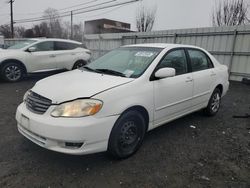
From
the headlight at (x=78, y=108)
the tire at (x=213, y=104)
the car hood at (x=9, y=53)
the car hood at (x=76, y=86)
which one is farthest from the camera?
the car hood at (x=9, y=53)

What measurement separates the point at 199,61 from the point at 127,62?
1688 millimetres

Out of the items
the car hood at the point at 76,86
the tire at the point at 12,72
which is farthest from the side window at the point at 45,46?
the car hood at the point at 76,86

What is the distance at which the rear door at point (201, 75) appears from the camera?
398 centimetres

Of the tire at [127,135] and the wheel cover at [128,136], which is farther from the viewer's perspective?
the wheel cover at [128,136]

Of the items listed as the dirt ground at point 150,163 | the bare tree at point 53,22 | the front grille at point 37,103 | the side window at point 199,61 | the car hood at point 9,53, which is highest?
the bare tree at point 53,22

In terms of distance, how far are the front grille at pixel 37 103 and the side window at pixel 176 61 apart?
1834mm

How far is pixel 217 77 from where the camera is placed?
4578 millimetres

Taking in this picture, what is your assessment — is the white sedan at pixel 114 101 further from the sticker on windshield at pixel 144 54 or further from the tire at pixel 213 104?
the tire at pixel 213 104

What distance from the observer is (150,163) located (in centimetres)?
280

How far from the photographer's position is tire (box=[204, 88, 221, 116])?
4591mm

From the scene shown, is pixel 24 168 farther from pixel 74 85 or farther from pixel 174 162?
pixel 174 162

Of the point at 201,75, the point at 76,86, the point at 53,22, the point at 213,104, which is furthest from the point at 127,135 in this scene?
the point at 53,22

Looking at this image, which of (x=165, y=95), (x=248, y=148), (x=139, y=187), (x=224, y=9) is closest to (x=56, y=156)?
(x=139, y=187)

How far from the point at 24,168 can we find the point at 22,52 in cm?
613
